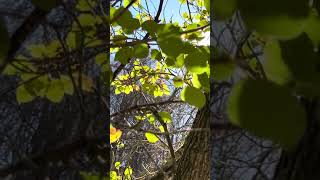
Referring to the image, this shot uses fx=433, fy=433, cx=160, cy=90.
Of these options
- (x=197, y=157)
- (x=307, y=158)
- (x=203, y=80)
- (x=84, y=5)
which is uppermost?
(x=84, y=5)

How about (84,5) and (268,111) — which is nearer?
(268,111)

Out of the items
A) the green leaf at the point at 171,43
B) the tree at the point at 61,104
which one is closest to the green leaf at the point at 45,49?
the tree at the point at 61,104

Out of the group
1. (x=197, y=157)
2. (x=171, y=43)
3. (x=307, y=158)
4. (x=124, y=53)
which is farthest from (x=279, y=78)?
(x=197, y=157)

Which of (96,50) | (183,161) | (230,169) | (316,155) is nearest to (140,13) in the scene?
(183,161)

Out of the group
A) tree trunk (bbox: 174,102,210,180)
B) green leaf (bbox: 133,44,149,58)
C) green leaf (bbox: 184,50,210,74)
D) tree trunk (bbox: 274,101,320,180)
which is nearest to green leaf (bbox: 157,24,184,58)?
green leaf (bbox: 184,50,210,74)

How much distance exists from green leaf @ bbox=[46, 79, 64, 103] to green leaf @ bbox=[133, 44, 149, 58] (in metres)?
0.20

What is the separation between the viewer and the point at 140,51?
85 centimetres

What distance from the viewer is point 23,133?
75 cm

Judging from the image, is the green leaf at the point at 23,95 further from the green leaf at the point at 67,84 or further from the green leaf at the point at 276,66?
the green leaf at the point at 276,66

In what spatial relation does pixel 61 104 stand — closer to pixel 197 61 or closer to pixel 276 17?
pixel 197 61

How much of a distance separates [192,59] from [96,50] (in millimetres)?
174

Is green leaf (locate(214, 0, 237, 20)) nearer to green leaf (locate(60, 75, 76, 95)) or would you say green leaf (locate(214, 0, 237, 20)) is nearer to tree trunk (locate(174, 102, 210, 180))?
green leaf (locate(60, 75, 76, 95))

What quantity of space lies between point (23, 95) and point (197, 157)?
1268 millimetres

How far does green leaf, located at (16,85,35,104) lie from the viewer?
706 millimetres
